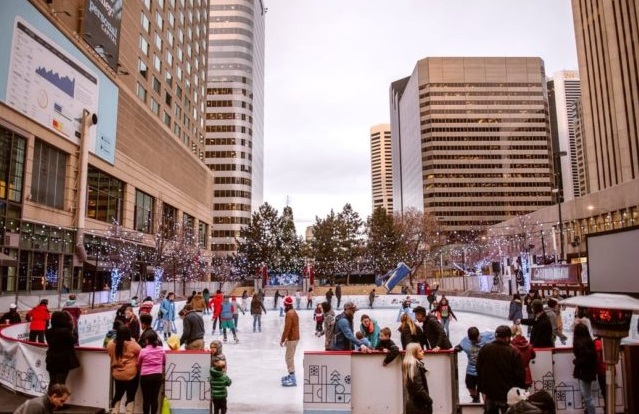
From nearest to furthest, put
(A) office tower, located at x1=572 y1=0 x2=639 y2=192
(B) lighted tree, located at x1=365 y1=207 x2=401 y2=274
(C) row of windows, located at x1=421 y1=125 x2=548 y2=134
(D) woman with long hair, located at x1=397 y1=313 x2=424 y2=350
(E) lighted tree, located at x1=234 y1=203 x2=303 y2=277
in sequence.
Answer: (D) woman with long hair, located at x1=397 y1=313 x2=424 y2=350
(A) office tower, located at x1=572 y1=0 x2=639 y2=192
(B) lighted tree, located at x1=365 y1=207 x2=401 y2=274
(E) lighted tree, located at x1=234 y1=203 x2=303 y2=277
(C) row of windows, located at x1=421 y1=125 x2=548 y2=134

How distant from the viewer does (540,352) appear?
816cm

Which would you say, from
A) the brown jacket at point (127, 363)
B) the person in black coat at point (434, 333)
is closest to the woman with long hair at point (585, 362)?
the person in black coat at point (434, 333)

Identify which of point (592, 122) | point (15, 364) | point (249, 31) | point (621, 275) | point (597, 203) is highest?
point (249, 31)

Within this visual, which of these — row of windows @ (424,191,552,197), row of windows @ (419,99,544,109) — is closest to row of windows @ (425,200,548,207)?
row of windows @ (424,191,552,197)

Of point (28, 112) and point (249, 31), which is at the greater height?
point (249, 31)

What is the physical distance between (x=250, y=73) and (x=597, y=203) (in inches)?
3085

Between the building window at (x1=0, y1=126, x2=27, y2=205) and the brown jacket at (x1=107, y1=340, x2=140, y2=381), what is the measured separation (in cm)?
2630

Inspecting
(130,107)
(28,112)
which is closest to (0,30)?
(28,112)

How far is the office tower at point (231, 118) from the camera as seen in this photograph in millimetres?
104188

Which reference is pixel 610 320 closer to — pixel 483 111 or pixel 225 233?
pixel 225 233

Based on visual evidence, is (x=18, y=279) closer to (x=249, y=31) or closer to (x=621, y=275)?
(x=621, y=275)

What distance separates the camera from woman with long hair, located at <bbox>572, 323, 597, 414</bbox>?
749cm

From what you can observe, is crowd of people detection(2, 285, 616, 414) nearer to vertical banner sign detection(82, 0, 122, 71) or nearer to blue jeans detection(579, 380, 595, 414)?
blue jeans detection(579, 380, 595, 414)

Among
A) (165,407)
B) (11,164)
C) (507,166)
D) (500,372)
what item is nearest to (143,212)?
(11,164)
